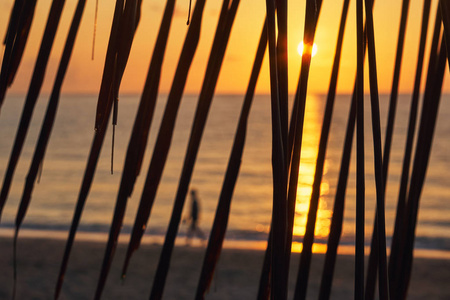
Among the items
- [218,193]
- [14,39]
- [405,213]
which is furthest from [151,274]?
[218,193]

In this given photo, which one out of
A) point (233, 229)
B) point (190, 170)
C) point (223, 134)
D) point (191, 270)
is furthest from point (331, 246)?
point (223, 134)

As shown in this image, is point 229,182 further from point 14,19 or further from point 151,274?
point 151,274

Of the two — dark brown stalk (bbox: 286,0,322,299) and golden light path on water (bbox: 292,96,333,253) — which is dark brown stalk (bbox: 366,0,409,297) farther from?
golden light path on water (bbox: 292,96,333,253)

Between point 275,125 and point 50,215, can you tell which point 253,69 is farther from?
point 50,215

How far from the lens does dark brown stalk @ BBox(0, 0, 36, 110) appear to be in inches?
25.7

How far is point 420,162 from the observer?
0.77 meters

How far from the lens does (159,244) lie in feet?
32.9

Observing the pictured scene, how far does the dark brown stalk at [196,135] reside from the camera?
0.70m

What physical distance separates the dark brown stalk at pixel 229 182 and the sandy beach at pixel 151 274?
6.06 metres

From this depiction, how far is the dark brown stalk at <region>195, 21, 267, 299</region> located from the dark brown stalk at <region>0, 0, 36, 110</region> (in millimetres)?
269

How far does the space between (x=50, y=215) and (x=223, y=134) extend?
2516cm

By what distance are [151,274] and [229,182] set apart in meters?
7.36

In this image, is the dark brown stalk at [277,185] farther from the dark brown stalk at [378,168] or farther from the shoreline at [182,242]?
the shoreline at [182,242]

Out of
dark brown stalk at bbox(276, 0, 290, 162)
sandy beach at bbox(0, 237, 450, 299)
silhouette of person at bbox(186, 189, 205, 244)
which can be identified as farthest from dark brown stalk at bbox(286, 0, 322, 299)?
silhouette of person at bbox(186, 189, 205, 244)
